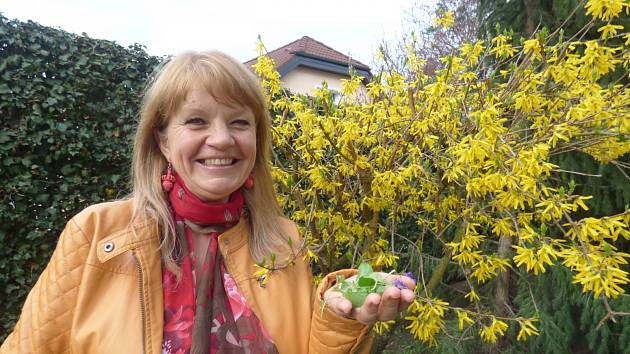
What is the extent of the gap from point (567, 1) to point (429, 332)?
2.73 m

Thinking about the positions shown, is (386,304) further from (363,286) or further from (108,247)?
(108,247)

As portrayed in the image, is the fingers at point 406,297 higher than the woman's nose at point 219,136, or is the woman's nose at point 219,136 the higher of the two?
the woman's nose at point 219,136

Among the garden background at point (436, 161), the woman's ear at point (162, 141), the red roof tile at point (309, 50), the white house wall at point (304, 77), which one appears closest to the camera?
the woman's ear at point (162, 141)

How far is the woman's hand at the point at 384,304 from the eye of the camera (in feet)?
3.38

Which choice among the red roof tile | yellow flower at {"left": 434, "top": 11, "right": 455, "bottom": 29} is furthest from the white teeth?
the red roof tile

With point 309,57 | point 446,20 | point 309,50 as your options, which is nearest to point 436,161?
point 446,20

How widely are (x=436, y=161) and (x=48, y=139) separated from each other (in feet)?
8.37

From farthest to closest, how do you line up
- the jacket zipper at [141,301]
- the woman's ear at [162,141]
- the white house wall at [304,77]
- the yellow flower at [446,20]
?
the white house wall at [304,77] → the yellow flower at [446,20] → the woman's ear at [162,141] → the jacket zipper at [141,301]

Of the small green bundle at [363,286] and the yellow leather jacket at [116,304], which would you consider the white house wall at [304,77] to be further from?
the small green bundle at [363,286]

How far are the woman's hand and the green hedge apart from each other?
2.58 m

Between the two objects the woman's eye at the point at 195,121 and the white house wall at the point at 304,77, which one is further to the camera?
the white house wall at the point at 304,77

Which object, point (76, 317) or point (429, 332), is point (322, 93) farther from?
point (76, 317)

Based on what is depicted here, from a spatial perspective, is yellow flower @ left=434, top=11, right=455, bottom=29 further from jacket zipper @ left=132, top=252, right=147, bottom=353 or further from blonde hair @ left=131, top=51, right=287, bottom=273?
jacket zipper @ left=132, top=252, right=147, bottom=353

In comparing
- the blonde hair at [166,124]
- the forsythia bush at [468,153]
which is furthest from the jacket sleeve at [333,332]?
the forsythia bush at [468,153]
